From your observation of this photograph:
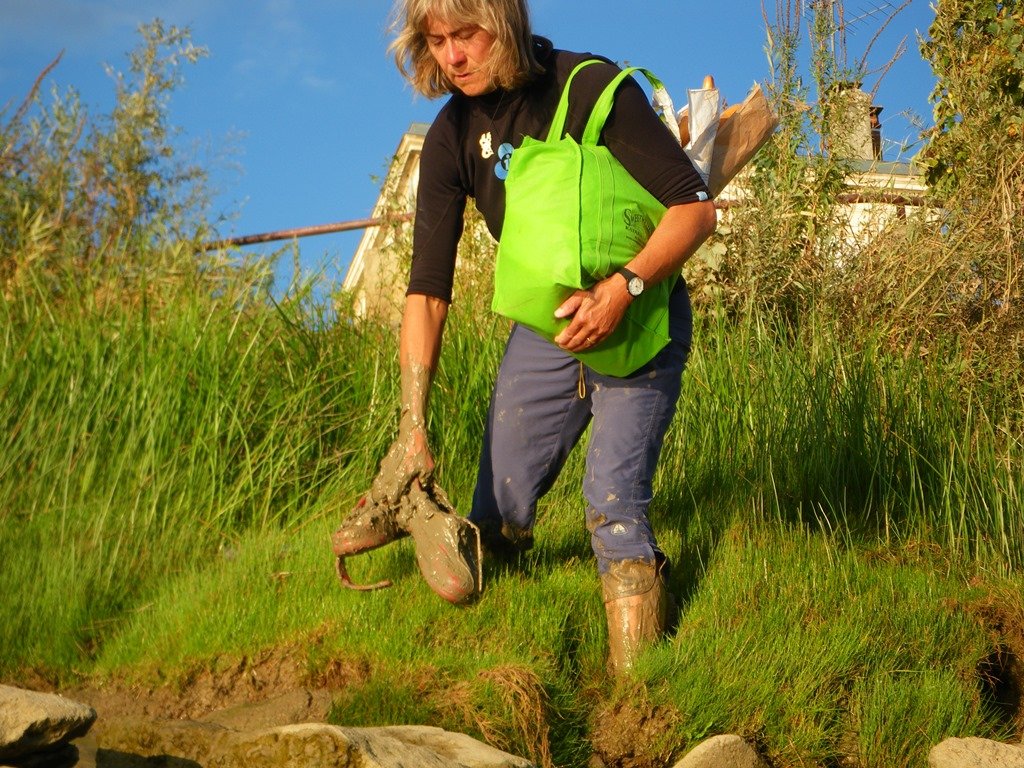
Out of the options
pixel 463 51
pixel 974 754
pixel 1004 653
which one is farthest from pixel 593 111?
pixel 1004 653

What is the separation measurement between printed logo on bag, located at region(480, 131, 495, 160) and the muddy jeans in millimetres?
634

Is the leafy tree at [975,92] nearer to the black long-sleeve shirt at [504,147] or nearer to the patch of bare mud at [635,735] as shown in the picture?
the black long-sleeve shirt at [504,147]

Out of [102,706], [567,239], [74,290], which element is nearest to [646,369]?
[567,239]

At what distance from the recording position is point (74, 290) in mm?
6223

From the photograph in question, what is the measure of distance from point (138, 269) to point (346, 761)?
435 centimetres

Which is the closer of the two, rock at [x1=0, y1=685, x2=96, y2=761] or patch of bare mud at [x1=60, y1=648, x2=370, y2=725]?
rock at [x1=0, y1=685, x2=96, y2=761]

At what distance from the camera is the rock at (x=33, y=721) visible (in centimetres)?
293

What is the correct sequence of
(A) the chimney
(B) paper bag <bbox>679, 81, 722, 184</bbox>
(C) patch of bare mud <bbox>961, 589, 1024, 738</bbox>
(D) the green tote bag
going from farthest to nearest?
(A) the chimney, (C) patch of bare mud <bbox>961, 589, 1024, 738</bbox>, (B) paper bag <bbox>679, 81, 722, 184</bbox>, (D) the green tote bag

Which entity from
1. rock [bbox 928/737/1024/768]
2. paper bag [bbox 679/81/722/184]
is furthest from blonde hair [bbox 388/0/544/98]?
rock [bbox 928/737/1024/768]

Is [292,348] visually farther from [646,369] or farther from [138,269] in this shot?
[646,369]

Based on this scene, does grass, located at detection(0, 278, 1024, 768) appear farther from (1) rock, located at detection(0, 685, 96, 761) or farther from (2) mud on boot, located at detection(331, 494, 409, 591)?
(1) rock, located at detection(0, 685, 96, 761)

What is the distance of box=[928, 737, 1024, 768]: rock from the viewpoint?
359cm

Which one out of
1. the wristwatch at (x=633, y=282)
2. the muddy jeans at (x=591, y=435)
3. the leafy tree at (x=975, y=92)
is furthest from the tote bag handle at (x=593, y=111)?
the leafy tree at (x=975, y=92)

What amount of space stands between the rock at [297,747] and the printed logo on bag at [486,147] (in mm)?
1777
